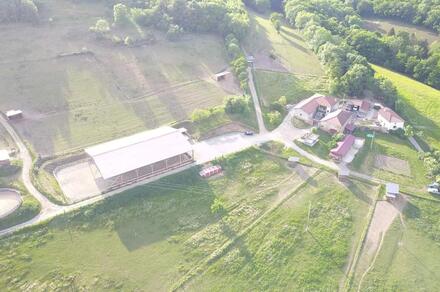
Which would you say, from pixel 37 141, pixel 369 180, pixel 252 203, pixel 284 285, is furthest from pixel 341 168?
pixel 37 141

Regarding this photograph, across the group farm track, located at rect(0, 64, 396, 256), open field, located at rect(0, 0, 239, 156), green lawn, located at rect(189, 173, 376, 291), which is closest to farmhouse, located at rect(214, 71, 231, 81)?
open field, located at rect(0, 0, 239, 156)

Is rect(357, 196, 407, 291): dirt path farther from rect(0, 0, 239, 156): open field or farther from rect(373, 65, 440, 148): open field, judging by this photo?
rect(0, 0, 239, 156): open field

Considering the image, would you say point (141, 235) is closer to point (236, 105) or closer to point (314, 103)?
point (236, 105)

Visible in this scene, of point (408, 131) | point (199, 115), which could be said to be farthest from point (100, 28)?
point (408, 131)

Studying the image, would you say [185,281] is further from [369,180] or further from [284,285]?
[369,180]

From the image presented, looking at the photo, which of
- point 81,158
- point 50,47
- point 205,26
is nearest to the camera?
point 81,158

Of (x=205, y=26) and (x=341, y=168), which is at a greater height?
(x=205, y=26)

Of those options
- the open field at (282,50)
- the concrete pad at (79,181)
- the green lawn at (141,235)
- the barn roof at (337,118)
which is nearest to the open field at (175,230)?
the green lawn at (141,235)
